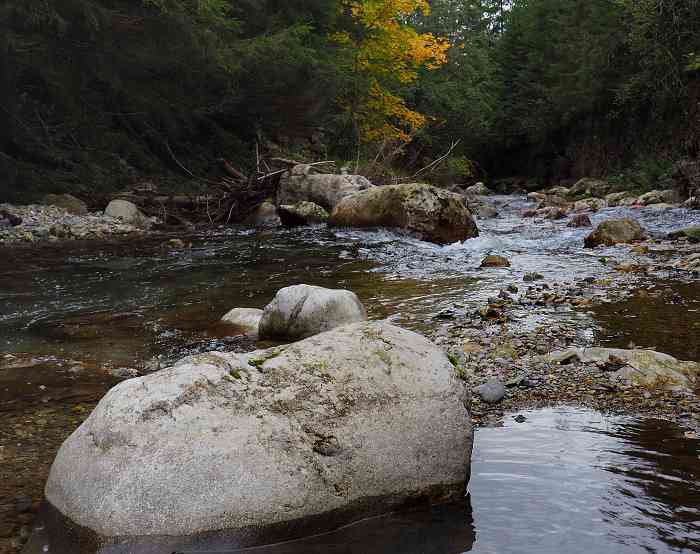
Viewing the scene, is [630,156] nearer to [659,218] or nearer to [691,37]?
[691,37]

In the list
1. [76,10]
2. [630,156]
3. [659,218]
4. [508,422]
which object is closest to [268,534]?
[508,422]

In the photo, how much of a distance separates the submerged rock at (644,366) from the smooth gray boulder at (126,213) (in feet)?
35.1

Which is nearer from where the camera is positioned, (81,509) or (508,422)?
(81,509)

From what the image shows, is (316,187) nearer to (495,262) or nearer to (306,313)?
(495,262)

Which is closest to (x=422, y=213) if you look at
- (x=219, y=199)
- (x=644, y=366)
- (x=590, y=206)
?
(x=219, y=199)

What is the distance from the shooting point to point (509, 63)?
1398 inches

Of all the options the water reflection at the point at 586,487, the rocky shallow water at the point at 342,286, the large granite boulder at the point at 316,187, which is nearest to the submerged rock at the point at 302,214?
the large granite boulder at the point at 316,187

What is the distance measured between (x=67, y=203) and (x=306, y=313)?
9.95 meters

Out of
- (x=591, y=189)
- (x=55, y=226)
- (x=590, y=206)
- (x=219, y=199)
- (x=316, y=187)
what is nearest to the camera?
(x=55, y=226)

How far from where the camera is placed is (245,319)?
575 centimetres

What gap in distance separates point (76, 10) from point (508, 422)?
33.6 ft

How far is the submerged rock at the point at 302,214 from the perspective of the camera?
1376cm

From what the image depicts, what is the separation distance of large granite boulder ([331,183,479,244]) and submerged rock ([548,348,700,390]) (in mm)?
6954

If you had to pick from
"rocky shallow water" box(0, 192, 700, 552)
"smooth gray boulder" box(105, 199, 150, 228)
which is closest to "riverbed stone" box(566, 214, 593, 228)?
"rocky shallow water" box(0, 192, 700, 552)
